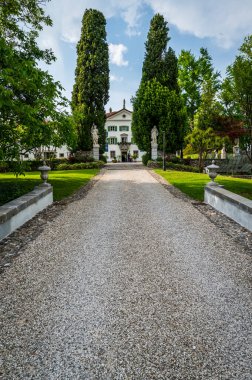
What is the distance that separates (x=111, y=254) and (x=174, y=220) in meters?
3.12

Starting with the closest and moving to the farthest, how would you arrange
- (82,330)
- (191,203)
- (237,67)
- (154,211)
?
(82,330)
(154,211)
(191,203)
(237,67)

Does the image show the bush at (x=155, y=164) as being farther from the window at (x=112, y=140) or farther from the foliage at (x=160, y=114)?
the window at (x=112, y=140)

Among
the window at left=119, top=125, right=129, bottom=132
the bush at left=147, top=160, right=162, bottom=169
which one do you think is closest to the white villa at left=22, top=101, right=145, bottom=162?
the window at left=119, top=125, right=129, bottom=132

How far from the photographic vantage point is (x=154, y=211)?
360 inches

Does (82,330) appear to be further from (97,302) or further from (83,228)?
(83,228)

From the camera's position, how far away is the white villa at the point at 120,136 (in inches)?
2410

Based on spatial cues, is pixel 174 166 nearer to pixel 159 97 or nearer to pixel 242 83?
pixel 159 97

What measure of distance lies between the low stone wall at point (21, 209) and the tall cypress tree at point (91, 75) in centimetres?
2466

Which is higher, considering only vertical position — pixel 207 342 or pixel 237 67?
pixel 237 67

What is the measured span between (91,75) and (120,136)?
28.8 meters

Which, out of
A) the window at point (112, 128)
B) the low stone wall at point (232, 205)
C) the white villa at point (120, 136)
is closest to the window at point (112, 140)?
the white villa at point (120, 136)

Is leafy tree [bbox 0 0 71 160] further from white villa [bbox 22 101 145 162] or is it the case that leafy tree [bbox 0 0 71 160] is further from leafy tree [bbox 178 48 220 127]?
white villa [bbox 22 101 145 162]

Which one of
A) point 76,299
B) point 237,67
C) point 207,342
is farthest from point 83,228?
point 237,67

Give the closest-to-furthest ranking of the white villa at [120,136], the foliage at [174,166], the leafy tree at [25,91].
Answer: the leafy tree at [25,91]
the foliage at [174,166]
the white villa at [120,136]
